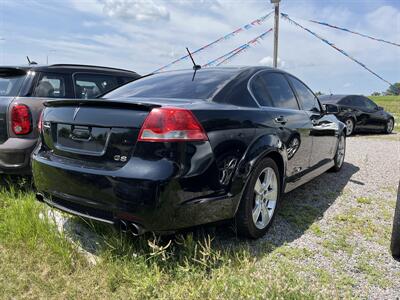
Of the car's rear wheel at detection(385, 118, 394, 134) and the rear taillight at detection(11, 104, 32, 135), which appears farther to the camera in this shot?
the car's rear wheel at detection(385, 118, 394, 134)

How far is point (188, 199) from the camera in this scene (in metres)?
2.42

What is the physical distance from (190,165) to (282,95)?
183cm

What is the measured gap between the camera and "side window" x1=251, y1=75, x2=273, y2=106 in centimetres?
327

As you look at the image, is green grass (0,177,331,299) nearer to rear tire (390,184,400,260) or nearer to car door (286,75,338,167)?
rear tire (390,184,400,260)

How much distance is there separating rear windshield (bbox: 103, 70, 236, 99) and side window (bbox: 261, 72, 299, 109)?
0.51m

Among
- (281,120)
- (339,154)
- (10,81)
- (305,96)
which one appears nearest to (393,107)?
(339,154)

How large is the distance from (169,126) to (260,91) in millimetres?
1344

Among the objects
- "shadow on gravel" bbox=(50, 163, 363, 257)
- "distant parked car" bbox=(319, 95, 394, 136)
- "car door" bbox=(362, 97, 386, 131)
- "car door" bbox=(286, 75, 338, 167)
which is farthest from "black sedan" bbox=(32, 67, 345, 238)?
"car door" bbox=(362, 97, 386, 131)

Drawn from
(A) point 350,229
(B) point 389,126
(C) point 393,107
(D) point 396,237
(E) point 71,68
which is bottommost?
(C) point 393,107

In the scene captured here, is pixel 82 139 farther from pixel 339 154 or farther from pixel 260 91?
pixel 339 154

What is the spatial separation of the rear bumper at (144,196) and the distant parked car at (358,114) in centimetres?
1001

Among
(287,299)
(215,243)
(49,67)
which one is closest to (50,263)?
(215,243)

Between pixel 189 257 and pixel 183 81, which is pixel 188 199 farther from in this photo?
pixel 183 81

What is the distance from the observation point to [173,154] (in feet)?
7.68
